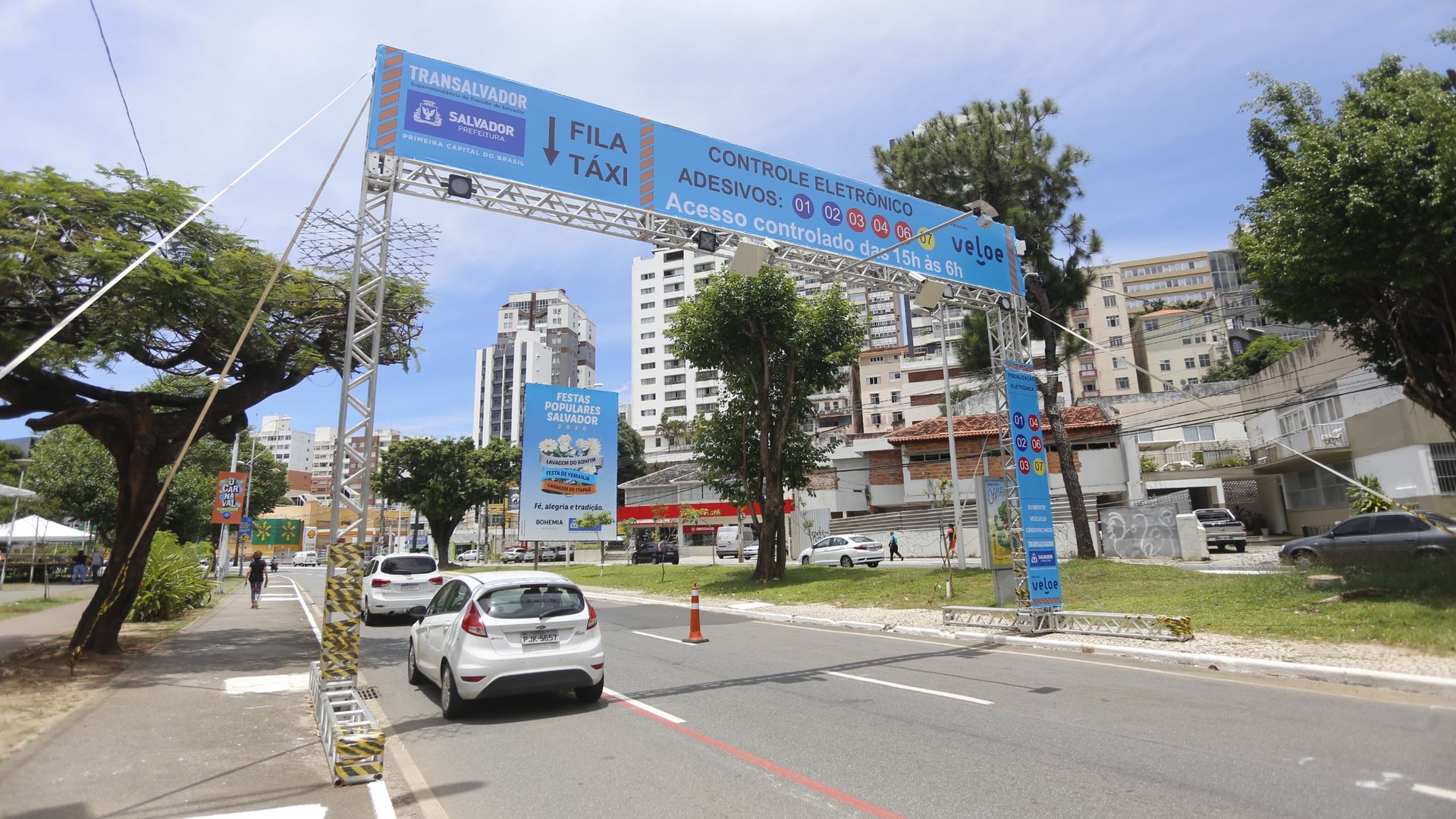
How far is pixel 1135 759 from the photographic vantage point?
5.87 meters

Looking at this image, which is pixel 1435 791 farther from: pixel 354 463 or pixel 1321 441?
pixel 1321 441

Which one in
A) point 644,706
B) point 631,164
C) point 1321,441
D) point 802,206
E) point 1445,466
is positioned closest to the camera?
point 644,706

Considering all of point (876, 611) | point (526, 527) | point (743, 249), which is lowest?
point (876, 611)

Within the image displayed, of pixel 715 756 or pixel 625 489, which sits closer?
pixel 715 756

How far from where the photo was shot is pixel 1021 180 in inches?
906

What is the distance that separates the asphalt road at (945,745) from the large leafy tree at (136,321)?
6.22 metres

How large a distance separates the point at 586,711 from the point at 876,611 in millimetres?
11158

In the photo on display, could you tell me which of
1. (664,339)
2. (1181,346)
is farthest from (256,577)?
(1181,346)

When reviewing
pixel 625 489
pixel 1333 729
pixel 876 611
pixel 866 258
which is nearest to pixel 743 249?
pixel 866 258

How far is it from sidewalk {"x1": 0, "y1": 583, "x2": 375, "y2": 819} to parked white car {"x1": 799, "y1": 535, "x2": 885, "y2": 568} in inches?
963

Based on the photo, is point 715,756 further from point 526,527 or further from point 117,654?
point 526,527

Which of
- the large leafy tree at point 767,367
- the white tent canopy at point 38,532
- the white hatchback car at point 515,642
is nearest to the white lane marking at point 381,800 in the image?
the white hatchback car at point 515,642

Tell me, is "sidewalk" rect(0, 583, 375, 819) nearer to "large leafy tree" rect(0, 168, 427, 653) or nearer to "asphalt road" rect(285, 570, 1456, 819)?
"asphalt road" rect(285, 570, 1456, 819)

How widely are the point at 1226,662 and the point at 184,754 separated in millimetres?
11862
